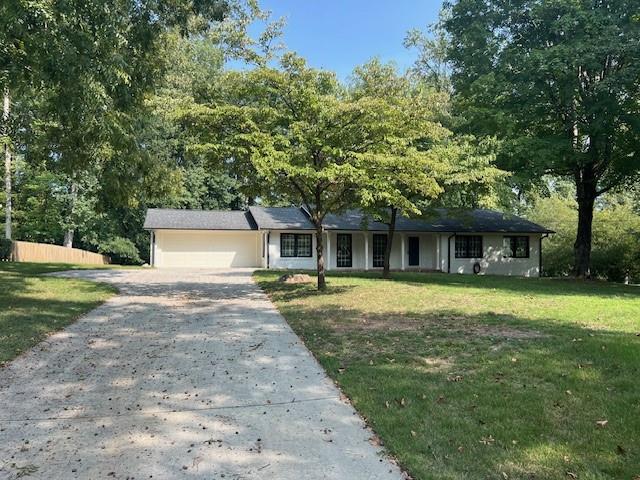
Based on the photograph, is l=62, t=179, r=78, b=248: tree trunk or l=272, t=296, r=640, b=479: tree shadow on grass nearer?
Answer: l=272, t=296, r=640, b=479: tree shadow on grass

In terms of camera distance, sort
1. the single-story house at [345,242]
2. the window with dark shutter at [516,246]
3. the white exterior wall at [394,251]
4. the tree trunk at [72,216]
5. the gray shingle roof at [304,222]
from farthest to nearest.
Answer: the tree trunk at [72,216], the window with dark shutter at [516,246], the white exterior wall at [394,251], the single-story house at [345,242], the gray shingle roof at [304,222]

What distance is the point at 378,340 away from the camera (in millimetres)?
7469

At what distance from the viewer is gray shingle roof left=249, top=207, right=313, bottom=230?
25750 millimetres

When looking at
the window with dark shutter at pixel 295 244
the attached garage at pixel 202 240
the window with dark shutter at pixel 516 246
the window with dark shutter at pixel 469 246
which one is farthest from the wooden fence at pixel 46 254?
the window with dark shutter at pixel 516 246

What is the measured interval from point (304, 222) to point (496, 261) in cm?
1026

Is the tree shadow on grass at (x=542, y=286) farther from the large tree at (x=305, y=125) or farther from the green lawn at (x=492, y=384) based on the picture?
the large tree at (x=305, y=125)

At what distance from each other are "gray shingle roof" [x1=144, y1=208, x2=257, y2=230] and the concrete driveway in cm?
1939

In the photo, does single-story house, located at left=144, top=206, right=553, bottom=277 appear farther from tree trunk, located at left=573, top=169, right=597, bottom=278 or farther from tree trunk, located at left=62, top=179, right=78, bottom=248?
tree trunk, located at left=62, top=179, right=78, bottom=248

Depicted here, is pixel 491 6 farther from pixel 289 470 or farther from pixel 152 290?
pixel 289 470

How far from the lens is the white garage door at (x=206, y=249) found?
28.0 meters

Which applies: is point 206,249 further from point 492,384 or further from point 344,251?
point 492,384

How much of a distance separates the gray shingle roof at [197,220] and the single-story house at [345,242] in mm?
52

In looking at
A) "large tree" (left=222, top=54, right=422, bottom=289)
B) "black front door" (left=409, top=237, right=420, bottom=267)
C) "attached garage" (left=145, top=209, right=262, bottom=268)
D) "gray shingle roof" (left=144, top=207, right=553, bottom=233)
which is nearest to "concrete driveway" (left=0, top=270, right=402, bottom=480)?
"large tree" (left=222, top=54, right=422, bottom=289)

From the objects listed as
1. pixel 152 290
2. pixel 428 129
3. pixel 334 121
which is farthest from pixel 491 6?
pixel 152 290
